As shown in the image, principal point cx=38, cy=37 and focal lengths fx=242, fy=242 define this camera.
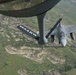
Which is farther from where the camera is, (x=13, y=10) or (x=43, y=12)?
(x=43, y=12)

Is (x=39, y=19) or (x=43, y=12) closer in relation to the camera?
(x=43, y=12)

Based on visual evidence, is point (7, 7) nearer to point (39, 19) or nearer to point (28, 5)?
point (28, 5)

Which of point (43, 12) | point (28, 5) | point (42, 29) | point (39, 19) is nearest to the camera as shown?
point (28, 5)

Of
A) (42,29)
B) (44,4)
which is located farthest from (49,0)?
(42,29)

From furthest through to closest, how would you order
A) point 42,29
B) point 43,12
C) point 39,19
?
point 42,29, point 39,19, point 43,12

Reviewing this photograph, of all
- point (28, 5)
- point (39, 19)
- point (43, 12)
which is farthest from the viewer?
point (39, 19)

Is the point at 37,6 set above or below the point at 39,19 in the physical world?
above

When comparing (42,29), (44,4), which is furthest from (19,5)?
(42,29)

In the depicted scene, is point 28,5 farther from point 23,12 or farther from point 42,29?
point 42,29

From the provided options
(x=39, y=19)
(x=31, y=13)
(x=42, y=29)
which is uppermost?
(x=31, y=13)
